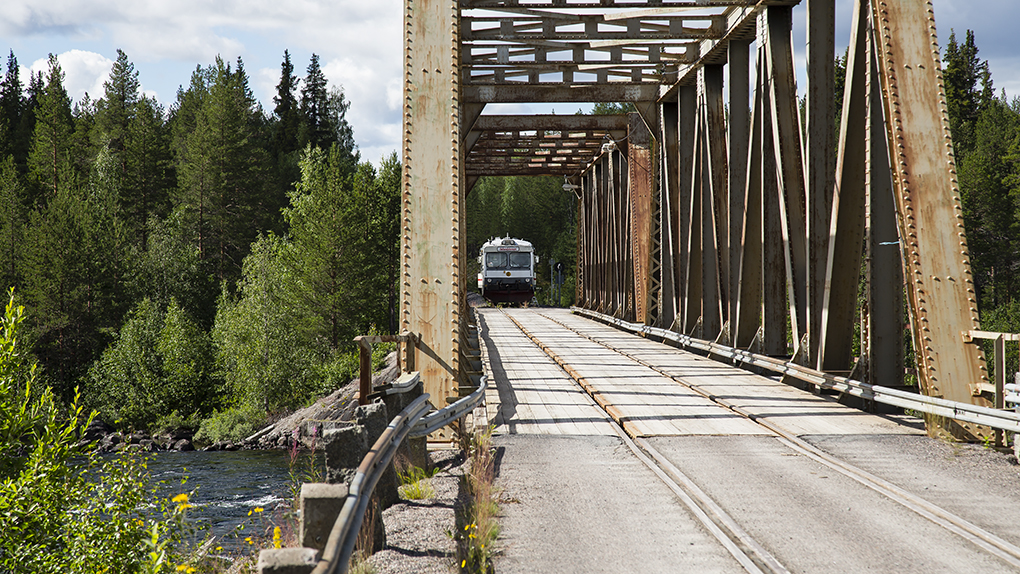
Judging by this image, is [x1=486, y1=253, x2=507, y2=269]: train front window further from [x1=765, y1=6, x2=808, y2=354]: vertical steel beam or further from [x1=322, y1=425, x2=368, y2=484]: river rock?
[x1=322, y1=425, x2=368, y2=484]: river rock

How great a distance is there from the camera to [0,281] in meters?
47.4

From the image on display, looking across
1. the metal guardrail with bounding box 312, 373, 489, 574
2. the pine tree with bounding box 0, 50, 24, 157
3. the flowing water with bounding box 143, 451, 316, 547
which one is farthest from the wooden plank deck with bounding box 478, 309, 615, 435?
the pine tree with bounding box 0, 50, 24, 157

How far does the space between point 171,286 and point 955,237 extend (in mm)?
53157

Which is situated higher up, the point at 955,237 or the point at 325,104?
the point at 325,104

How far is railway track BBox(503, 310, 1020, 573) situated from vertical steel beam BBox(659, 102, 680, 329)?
9.21m

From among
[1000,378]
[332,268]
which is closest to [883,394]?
[1000,378]

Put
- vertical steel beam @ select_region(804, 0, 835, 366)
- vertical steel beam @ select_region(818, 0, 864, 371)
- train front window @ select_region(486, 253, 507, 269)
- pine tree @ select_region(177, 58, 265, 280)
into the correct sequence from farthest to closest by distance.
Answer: pine tree @ select_region(177, 58, 265, 280) → train front window @ select_region(486, 253, 507, 269) → vertical steel beam @ select_region(804, 0, 835, 366) → vertical steel beam @ select_region(818, 0, 864, 371)

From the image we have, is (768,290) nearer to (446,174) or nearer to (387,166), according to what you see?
(446,174)

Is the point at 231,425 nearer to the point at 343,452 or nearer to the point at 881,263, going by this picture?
the point at 881,263

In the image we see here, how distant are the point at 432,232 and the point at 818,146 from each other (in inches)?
242

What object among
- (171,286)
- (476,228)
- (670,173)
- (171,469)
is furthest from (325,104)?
(670,173)

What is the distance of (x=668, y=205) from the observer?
18922 millimetres

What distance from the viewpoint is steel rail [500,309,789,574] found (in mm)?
4473

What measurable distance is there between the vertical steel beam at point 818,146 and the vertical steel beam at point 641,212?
10178 millimetres
